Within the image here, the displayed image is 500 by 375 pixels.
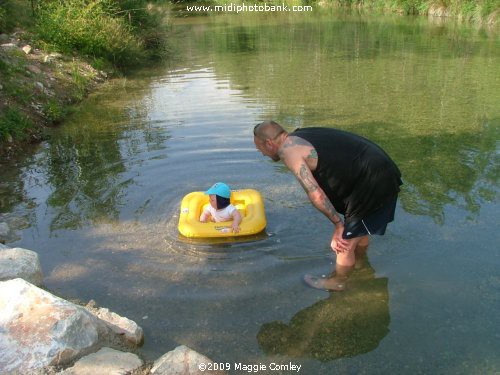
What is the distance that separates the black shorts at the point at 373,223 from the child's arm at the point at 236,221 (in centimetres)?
137

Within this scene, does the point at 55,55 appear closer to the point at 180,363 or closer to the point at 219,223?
the point at 219,223

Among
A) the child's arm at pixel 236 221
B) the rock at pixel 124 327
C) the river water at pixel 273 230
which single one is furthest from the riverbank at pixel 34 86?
the rock at pixel 124 327

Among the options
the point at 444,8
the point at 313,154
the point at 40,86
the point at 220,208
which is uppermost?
the point at 444,8

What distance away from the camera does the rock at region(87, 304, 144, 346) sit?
3.54m

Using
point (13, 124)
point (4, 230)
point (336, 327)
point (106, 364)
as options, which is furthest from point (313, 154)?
point (13, 124)

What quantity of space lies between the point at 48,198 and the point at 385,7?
3070 cm

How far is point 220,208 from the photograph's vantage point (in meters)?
5.29

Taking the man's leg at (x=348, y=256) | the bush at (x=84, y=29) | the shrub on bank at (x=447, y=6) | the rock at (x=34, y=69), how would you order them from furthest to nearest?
the shrub on bank at (x=447, y=6) → the bush at (x=84, y=29) → the rock at (x=34, y=69) → the man's leg at (x=348, y=256)

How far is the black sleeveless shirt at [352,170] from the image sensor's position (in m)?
3.77

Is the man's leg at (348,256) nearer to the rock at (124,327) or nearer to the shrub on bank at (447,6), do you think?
the rock at (124,327)

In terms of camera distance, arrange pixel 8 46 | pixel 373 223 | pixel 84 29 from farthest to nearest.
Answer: pixel 84 29, pixel 8 46, pixel 373 223

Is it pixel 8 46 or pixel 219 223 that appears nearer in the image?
pixel 219 223

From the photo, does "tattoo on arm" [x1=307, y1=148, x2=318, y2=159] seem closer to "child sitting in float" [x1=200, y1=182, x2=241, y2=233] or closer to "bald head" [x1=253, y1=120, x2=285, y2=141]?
"bald head" [x1=253, y1=120, x2=285, y2=141]

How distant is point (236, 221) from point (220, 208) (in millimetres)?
281
